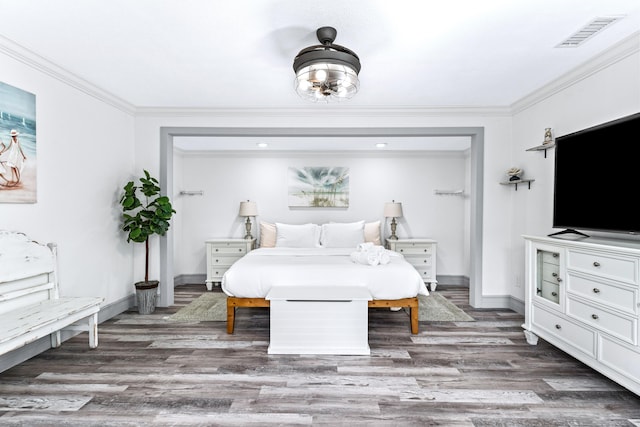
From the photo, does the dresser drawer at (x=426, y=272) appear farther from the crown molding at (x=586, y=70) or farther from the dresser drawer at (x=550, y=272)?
the crown molding at (x=586, y=70)

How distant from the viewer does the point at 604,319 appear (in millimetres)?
2086

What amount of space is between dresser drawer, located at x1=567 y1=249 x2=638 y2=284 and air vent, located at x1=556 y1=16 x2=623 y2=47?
1589mm

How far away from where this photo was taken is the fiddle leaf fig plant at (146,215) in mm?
3533

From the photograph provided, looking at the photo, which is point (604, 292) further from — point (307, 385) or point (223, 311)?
point (223, 311)

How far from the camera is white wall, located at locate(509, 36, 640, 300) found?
239 cm

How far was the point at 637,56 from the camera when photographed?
2311 millimetres

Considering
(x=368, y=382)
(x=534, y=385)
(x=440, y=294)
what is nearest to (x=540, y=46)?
(x=534, y=385)

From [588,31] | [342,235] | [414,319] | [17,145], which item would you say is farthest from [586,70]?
[17,145]

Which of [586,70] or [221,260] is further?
[221,260]

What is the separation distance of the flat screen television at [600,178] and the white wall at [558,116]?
0.13m

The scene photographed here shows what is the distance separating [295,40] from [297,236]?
10.4 ft

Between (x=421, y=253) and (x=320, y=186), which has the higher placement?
(x=320, y=186)

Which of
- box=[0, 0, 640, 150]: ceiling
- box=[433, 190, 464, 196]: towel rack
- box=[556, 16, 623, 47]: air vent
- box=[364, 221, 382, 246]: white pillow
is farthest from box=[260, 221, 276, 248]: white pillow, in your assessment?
box=[556, 16, 623, 47]: air vent

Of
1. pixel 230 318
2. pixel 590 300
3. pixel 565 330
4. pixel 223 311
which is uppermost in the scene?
pixel 590 300
